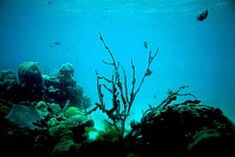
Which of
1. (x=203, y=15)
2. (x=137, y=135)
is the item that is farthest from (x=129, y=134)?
(x=203, y=15)

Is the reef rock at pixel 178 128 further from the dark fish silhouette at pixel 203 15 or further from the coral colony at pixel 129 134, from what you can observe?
→ the dark fish silhouette at pixel 203 15

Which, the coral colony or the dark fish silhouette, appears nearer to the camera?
the coral colony

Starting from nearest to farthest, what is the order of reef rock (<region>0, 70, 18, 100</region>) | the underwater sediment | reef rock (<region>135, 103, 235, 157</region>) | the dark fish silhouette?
the underwater sediment
reef rock (<region>135, 103, 235, 157</region>)
the dark fish silhouette
reef rock (<region>0, 70, 18, 100</region>)

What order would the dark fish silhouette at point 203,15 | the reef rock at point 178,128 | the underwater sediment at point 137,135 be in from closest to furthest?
the underwater sediment at point 137,135 < the reef rock at point 178,128 < the dark fish silhouette at point 203,15

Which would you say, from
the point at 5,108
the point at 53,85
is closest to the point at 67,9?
the point at 53,85

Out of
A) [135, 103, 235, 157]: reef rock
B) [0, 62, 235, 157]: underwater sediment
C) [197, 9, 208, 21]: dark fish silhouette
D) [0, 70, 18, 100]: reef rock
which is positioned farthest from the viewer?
[0, 70, 18, 100]: reef rock

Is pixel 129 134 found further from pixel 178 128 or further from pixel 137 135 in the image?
pixel 178 128

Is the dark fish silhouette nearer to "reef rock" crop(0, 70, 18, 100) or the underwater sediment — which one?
the underwater sediment

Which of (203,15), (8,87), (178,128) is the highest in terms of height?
(203,15)

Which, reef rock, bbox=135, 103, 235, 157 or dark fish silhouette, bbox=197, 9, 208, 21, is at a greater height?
dark fish silhouette, bbox=197, 9, 208, 21

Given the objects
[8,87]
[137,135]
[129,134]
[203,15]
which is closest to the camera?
[129,134]

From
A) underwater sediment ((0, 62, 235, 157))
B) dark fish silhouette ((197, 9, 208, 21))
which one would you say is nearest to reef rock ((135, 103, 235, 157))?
underwater sediment ((0, 62, 235, 157))

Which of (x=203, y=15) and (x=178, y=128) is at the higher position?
(x=203, y=15)

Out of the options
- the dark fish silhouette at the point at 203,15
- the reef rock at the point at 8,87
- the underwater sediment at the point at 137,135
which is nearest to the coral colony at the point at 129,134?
the underwater sediment at the point at 137,135
